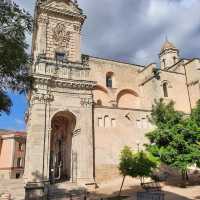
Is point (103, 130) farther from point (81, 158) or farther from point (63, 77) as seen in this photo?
point (63, 77)

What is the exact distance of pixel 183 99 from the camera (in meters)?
32.9

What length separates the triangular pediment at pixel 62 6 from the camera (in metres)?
26.9

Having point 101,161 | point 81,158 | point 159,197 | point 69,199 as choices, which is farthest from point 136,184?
point 159,197

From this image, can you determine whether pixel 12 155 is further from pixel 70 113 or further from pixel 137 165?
pixel 137 165

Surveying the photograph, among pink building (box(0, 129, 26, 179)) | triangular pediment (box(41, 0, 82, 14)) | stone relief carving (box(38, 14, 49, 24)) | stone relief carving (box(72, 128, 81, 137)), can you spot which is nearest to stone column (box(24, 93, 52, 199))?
stone relief carving (box(72, 128, 81, 137))

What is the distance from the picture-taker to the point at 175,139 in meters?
17.6

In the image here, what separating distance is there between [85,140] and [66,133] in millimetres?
3989

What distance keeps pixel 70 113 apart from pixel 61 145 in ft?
14.9

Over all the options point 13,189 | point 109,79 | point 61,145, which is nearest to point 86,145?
point 61,145

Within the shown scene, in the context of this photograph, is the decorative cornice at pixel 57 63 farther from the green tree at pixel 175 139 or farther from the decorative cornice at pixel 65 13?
the green tree at pixel 175 139

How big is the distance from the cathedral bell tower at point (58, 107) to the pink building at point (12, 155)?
70.6ft

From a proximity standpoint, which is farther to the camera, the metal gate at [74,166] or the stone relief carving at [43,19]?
the stone relief carving at [43,19]

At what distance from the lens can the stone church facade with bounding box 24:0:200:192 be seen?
2061 centimetres

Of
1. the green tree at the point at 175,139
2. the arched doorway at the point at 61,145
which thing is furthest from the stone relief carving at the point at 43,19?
the green tree at the point at 175,139
